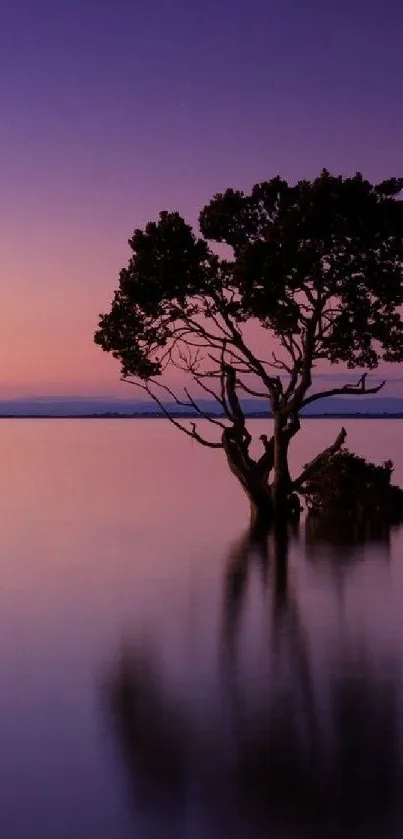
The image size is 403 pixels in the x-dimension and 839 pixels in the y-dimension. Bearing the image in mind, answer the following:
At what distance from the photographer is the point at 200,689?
11578 mm

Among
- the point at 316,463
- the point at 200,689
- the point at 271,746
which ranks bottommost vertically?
the point at 200,689

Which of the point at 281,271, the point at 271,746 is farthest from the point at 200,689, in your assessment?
the point at 281,271

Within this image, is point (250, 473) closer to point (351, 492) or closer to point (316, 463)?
A: point (316, 463)

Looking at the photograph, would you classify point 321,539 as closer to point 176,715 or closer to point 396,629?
point 396,629

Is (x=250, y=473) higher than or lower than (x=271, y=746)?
higher

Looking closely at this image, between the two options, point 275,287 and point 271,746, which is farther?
point 275,287

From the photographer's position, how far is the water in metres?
7.77

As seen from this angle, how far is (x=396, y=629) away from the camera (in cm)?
1547

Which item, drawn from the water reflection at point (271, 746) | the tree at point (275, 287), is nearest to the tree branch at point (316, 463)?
the tree at point (275, 287)

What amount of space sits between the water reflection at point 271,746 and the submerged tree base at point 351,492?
17.9 m

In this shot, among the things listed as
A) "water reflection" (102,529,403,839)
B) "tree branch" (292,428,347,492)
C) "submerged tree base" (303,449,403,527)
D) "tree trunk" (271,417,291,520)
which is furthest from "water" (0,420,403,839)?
"submerged tree base" (303,449,403,527)

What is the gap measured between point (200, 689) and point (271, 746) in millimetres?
2436

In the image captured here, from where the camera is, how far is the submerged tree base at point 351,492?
32.2 meters

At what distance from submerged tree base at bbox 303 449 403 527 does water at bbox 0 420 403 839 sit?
227 inches
